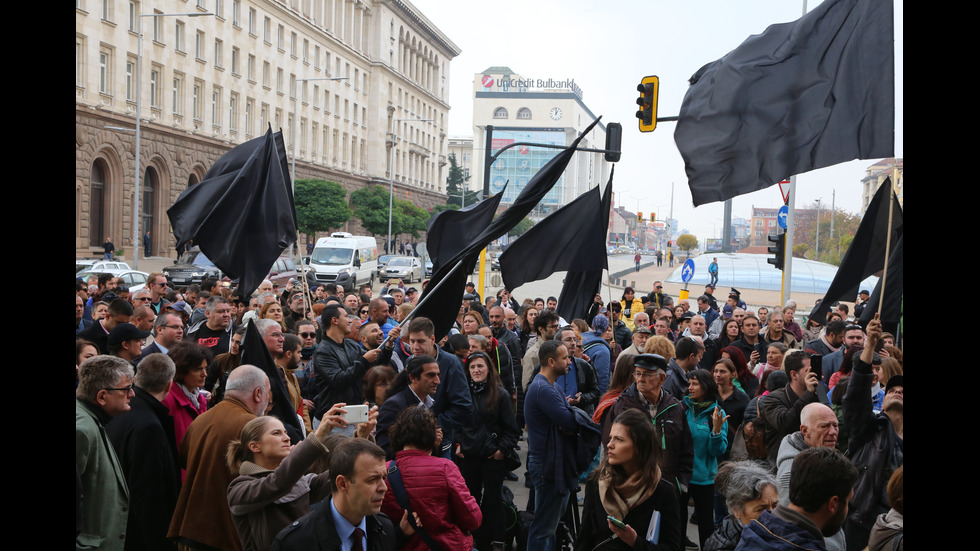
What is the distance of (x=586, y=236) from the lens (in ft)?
29.0

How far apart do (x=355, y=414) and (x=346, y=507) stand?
51 cm

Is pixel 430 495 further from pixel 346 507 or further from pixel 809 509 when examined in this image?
pixel 809 509

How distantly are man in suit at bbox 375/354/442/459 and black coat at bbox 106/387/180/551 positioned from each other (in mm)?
1442

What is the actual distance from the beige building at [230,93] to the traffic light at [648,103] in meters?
8.81

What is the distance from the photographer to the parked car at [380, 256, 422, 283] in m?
41.6

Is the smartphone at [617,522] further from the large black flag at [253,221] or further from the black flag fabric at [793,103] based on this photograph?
the large black flag at [253,221]

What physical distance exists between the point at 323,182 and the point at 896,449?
46185 millimetres

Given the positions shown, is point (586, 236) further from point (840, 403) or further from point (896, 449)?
point (896, 449)

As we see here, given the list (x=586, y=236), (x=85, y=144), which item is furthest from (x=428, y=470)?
(x=85, y=144)

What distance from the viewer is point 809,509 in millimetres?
3561

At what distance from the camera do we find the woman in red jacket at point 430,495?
4480 mm

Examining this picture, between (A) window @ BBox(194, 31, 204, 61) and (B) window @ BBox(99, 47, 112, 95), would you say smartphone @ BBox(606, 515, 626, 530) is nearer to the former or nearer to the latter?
(B) window @ BBox(99, 47, 112, 95)

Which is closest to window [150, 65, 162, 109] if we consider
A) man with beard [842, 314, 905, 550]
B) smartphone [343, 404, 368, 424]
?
smartphone [343, 404, 368, 424]

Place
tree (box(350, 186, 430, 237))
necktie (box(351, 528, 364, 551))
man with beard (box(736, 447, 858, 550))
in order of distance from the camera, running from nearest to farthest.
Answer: man with beard (box(736, 447, 858, 550))
necktie (box(351, 528, 364, 551))
tree (box(350, 186, 430, 237))
